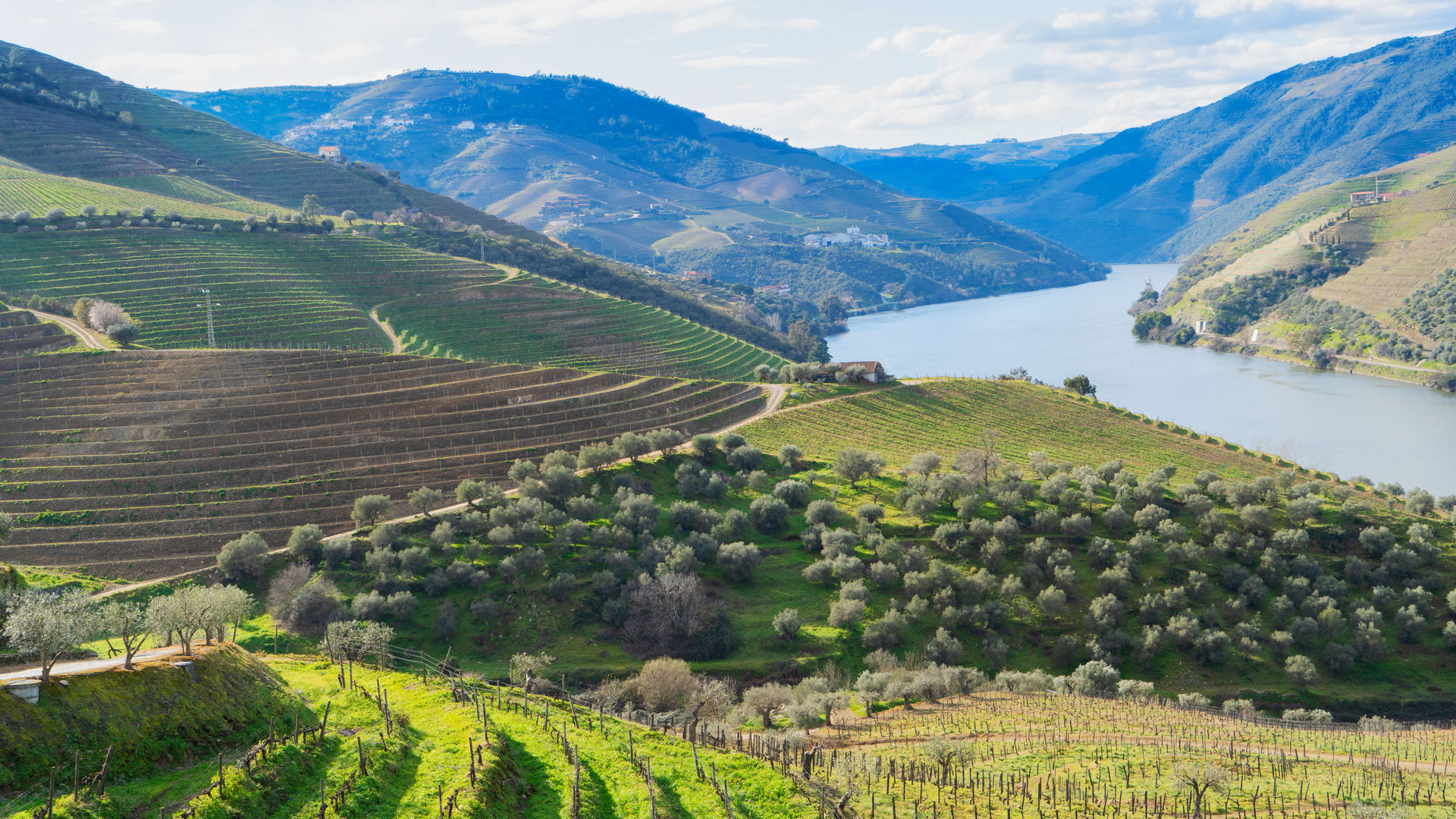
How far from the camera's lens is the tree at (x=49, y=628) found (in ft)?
60.9

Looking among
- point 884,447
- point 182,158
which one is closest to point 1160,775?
point 884,447

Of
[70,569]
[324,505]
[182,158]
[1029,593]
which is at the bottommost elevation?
[70,569]

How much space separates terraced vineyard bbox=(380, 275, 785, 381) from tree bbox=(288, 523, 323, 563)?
36852 millimetres

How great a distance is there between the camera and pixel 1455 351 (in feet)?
419

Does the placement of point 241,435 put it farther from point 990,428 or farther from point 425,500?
point 990,428

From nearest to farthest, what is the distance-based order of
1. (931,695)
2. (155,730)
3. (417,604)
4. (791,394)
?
(155,730), (931,695), (417,604), (791,394)

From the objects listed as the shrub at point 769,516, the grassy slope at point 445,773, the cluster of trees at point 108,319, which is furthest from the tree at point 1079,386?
the cluster of trees at point 108,319

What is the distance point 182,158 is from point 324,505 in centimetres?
12645

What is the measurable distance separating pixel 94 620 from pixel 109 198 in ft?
372

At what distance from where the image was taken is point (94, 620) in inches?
830

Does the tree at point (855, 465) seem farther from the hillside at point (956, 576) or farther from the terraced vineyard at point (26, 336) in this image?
the terraced vineyard at point (26, 336)

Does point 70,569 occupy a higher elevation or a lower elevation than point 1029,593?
lower

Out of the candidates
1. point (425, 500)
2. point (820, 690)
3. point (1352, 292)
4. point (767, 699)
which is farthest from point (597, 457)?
point (1352, 292)

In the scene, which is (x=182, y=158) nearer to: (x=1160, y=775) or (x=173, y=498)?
(x=173, y=498)
